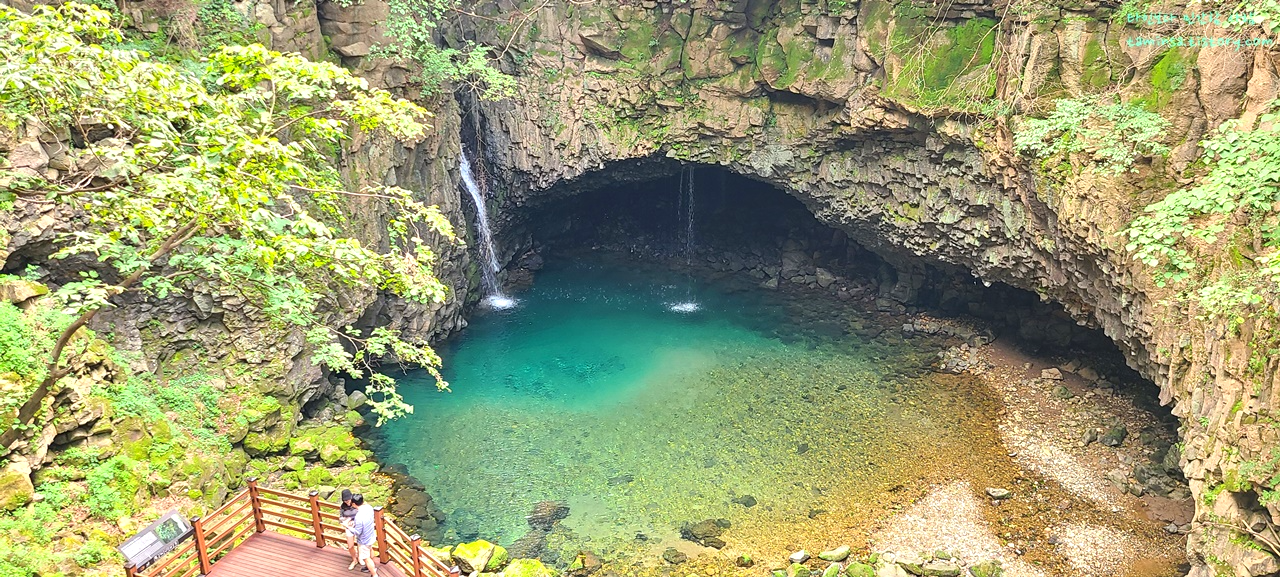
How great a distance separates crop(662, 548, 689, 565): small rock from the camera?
13594 mm

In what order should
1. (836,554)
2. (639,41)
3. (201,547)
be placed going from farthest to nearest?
1. (639,41)
2. (836,554)
3. (201,547)

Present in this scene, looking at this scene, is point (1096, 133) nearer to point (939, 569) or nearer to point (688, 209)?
point (939, 569)

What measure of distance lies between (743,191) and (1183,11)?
56.5ft

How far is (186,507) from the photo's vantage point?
39.0 feet

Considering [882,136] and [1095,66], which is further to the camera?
[882,136]

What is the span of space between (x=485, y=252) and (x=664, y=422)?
11.0 m

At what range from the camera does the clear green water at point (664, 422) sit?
15086 mm

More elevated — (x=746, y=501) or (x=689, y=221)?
(x=689, y=221)

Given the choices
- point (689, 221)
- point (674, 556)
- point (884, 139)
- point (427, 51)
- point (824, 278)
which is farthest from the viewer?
point (689, 221)

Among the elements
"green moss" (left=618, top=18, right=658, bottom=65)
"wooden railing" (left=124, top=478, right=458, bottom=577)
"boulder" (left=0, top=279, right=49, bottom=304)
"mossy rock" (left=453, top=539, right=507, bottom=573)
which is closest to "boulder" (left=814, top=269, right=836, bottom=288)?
"green moss" (left=618, top=18, right=658, bottom=65)

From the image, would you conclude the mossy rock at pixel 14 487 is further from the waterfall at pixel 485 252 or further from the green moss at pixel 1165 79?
the green moss at pixel 1165 79

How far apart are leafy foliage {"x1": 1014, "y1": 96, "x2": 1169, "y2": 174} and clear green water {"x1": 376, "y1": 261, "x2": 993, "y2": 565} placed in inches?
271

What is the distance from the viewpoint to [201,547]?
29.7ft

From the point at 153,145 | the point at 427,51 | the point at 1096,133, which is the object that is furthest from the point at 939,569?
the point at 427,51
